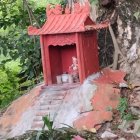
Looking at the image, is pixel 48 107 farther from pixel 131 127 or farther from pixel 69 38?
pixel 131 127

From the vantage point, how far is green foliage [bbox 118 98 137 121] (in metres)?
4.51

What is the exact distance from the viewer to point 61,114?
15.1ft

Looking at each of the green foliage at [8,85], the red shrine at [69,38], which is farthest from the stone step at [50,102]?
the green foliage at [8,85]

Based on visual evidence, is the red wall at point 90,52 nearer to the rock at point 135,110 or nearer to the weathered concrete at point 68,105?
the weathered concrete at point 68,105

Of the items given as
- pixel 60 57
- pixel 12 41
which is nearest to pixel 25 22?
pixel 12 41

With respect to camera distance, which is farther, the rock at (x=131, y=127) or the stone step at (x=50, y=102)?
the stone step at (x=50, y=102)

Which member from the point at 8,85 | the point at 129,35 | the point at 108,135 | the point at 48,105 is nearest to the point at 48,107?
the point at 48,105

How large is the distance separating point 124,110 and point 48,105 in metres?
0.89

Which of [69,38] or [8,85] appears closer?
[69,38]

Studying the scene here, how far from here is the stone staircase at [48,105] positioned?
15.0ft

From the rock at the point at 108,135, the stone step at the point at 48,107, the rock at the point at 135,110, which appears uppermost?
the stone step at the point at 48,107

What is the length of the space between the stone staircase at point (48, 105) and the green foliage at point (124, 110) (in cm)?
69

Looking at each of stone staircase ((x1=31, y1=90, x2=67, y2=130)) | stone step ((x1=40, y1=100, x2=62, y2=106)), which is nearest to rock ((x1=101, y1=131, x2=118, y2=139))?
stone staircase ((x1=31, y1=90, x2=67, y2=130))

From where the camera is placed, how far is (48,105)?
477 centimetres
